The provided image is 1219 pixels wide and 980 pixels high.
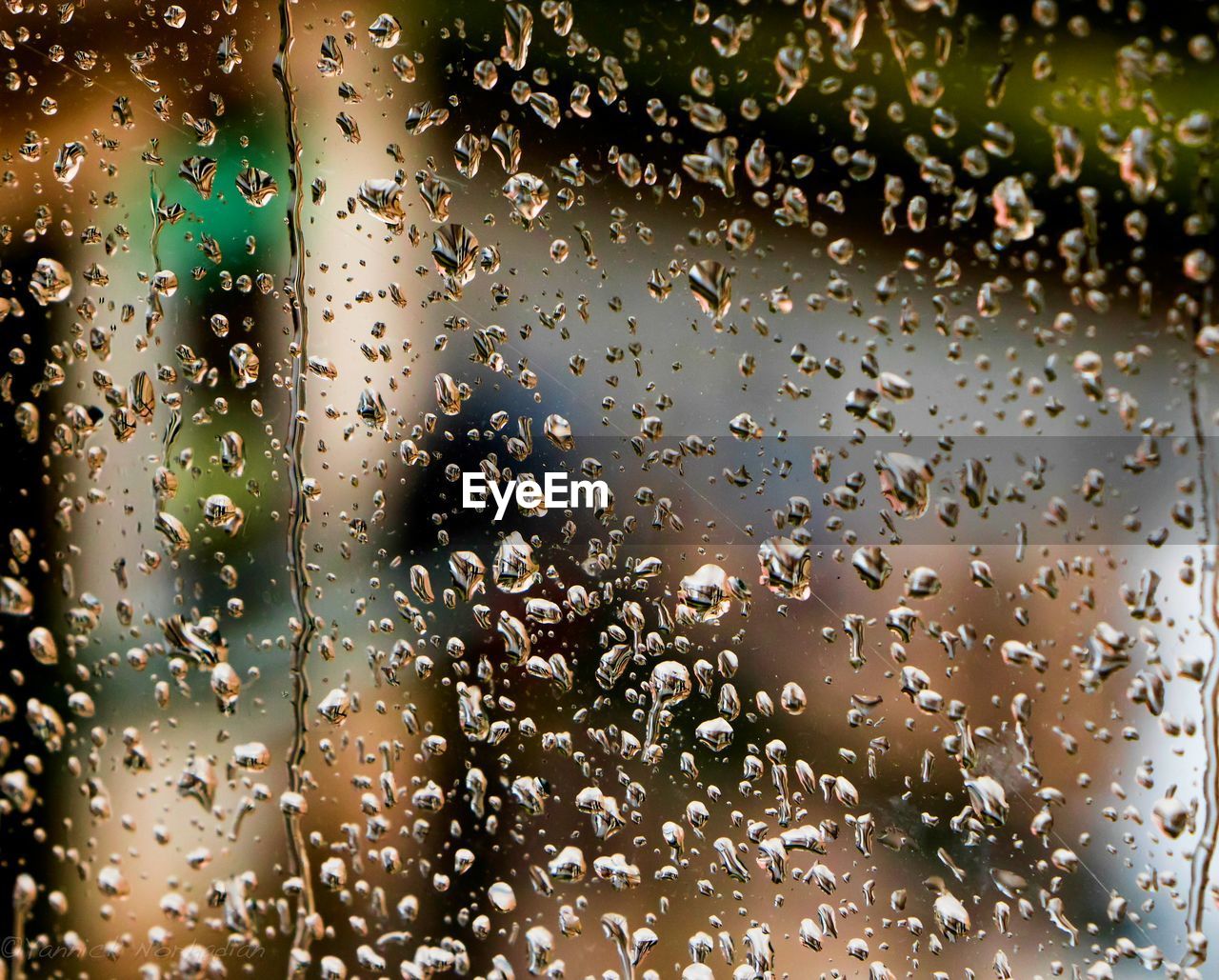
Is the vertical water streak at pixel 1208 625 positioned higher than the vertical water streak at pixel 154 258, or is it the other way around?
the vertical water streak at pixel 154 258

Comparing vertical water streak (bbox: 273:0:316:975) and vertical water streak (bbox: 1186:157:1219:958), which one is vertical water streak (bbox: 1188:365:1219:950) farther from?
vertical water streak (bbox: 273:0:316:975)

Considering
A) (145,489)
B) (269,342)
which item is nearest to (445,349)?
(269,342)

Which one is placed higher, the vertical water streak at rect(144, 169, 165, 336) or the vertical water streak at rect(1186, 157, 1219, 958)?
the vertical water streak at rect(144, 169, 165, 336)

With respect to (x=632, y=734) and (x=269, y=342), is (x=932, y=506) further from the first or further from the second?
(x=269, y=342)

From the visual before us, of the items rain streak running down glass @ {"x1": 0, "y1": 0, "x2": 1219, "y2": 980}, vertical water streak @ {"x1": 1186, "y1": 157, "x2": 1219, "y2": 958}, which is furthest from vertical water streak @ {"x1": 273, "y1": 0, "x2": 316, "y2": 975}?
vertical water streak @ {"x1": 1186, "y1": 157, "x2": 1219, "y2": 958}

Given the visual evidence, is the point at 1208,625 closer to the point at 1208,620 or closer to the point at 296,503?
the point at 1208,620

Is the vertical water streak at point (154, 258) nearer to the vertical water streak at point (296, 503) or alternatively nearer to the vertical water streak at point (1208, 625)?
the vertical water streak at point (296, 503)

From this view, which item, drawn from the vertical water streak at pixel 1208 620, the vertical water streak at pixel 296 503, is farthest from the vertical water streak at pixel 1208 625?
the vertical water streak at pixel 296 503

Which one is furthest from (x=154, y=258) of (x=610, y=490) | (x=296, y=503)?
(x=610, y=490)
